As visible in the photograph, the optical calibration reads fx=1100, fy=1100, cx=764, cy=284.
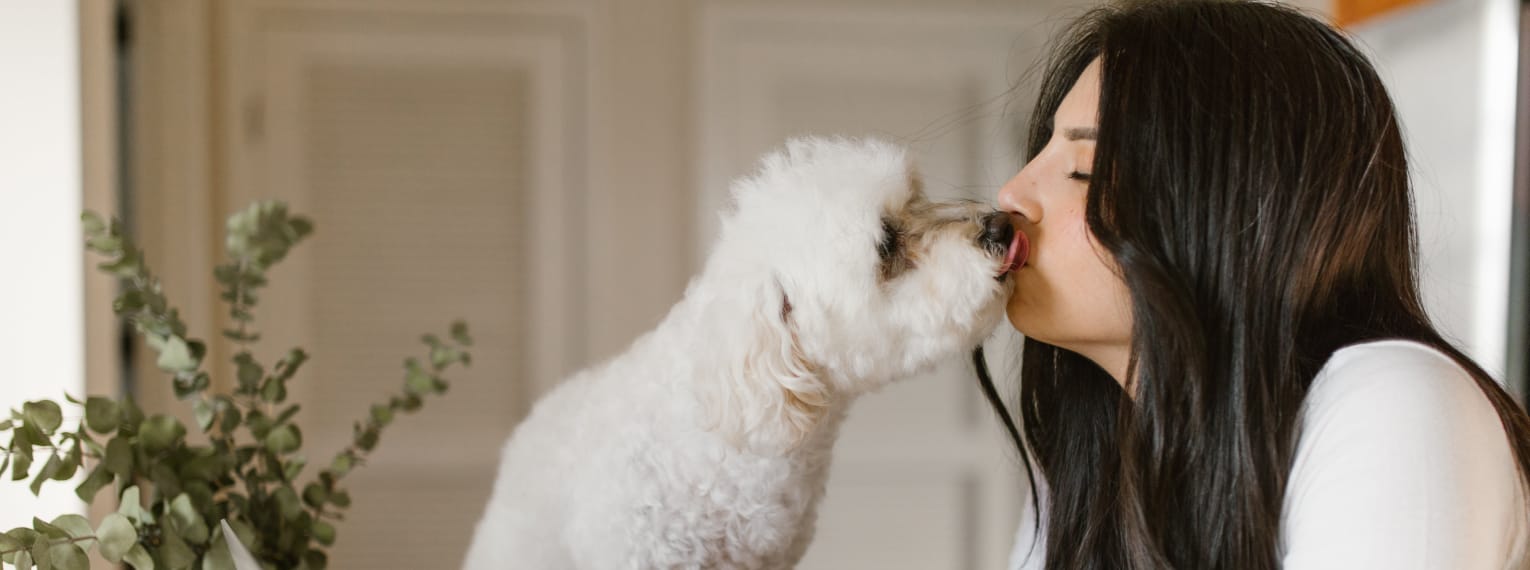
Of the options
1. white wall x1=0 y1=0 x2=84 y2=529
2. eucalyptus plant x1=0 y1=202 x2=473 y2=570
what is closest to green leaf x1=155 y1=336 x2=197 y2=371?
eucalyptus plant x1=0 y1=202 x2=473 y2=570

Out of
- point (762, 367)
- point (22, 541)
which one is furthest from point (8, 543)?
point (762, 367)

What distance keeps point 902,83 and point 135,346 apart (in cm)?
192

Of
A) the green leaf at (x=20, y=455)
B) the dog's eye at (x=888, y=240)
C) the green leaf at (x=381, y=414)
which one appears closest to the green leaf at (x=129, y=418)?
the green leaf at (x=20, y=455)

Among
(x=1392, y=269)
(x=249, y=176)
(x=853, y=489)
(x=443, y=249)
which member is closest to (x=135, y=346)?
(x=249, y=176)

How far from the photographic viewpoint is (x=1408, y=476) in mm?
739

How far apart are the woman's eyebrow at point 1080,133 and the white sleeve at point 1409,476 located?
28 centimetres

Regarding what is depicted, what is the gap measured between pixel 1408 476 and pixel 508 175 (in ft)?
7.68

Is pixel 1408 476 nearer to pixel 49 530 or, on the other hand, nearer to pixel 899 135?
pixel 49 530

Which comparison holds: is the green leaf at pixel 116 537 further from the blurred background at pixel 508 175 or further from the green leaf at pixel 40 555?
the blurred background at pixel 508 175

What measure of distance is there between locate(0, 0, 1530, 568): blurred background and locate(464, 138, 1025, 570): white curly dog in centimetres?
151

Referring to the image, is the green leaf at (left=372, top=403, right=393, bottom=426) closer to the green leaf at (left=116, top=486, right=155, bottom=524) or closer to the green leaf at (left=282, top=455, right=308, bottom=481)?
the green leaf at (left=282, top=455, right=308, bottom=481)

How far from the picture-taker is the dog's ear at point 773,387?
96cm

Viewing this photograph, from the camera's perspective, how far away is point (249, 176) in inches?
104

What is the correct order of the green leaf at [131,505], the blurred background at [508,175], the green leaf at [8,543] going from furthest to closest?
the blurred background at [508,175] → the green leaf at [131,505] → the green leaf at [8,543]
